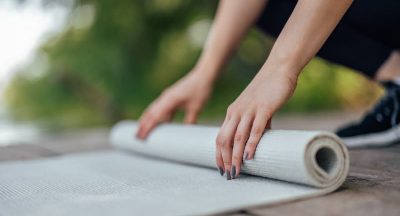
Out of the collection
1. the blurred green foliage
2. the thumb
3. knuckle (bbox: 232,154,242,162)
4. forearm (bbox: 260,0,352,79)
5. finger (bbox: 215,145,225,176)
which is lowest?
the blurred green foliage

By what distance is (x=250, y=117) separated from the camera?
3.28 ft

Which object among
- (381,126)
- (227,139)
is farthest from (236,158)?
(381,126)

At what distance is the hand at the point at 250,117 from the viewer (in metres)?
1.00

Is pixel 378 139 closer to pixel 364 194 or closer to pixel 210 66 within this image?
pixel 210 66

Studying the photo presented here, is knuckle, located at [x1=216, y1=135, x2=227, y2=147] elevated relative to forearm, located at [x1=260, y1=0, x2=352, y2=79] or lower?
lower

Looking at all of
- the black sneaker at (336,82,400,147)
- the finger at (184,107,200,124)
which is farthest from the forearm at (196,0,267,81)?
the black sneaker at (336,82,400,147)

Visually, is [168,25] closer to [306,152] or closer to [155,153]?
[155,153]

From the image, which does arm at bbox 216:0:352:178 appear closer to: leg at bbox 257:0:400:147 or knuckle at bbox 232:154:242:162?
knuckle at bbox 232:154:242:162

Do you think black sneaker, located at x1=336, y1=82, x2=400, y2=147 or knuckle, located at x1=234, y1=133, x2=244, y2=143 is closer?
knuckle, located at x1=234, y1=133, x2=244, y2=143

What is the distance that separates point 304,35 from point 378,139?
685mm

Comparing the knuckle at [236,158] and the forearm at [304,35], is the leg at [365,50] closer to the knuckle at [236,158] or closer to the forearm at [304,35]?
the forearm at [304,35]

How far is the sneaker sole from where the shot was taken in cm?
156

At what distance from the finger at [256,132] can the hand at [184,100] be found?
0.62m

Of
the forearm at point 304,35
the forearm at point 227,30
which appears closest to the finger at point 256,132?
the forearm at point 304,35
